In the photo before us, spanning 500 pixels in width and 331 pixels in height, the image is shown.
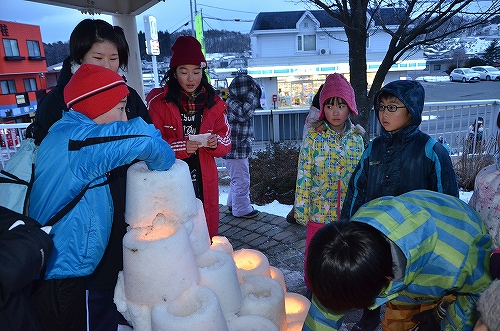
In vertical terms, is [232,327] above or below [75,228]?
below

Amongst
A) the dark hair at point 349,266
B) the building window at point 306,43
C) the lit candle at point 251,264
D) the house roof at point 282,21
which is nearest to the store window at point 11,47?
the house roof at point 282,21

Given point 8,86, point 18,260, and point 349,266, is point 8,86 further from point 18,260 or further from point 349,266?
point 349,266

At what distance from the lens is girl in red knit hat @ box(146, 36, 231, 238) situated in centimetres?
294

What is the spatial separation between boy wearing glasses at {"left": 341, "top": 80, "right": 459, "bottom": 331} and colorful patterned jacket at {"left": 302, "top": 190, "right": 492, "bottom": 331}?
0.65 metres

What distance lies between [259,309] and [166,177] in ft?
3.11

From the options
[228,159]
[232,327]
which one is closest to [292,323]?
[232,327]

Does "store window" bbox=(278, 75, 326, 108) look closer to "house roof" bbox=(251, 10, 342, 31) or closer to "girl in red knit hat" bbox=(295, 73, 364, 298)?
"house roof" bbox=(251, 10, 342, 31)

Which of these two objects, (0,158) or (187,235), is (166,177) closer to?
(187,235)

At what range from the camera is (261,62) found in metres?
24.8

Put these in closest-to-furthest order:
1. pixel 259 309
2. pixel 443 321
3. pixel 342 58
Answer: pixel 443 321 → pixel 259 309 → pixel 342 58

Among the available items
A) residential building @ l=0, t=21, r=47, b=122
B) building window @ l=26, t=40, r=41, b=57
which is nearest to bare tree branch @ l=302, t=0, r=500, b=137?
residential building @ l=0, t=21, r=47, b=122

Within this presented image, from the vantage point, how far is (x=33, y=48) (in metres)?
27.2

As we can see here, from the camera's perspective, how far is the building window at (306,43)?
83.0 feet

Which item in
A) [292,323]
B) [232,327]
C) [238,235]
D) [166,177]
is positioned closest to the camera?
[166,177]
